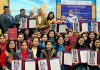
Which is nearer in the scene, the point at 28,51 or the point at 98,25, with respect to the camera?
the point at 28,51

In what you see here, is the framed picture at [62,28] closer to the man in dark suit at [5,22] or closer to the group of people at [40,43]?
the group of people at [40,43]

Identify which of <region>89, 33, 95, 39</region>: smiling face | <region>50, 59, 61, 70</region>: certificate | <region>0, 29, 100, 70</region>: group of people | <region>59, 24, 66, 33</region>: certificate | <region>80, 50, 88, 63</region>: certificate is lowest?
<region>50, 59, 61, 70</region>: certificate

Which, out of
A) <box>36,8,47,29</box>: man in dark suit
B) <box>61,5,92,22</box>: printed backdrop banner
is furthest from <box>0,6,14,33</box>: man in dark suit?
<box>61,5,92,22</box>: printed backdrop banner

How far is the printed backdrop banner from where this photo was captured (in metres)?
18.9

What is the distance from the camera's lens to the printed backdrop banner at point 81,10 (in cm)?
1891

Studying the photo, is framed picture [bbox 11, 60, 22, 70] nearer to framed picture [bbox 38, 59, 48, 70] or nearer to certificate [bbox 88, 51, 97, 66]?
framed picture [bbox 38, 59, 48, 70]

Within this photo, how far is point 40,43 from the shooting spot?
11.2 metres

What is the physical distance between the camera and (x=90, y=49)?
11.0 metres

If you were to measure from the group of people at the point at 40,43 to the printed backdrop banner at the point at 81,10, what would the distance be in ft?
17.6

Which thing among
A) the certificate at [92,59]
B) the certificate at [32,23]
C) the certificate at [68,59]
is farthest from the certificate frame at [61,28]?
the certificate at [92,59]

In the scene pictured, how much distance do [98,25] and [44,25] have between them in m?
1.77

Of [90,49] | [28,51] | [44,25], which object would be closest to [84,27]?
[44,25]

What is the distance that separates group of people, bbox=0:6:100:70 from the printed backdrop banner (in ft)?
17.6

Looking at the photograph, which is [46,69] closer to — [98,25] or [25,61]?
[25,61]
